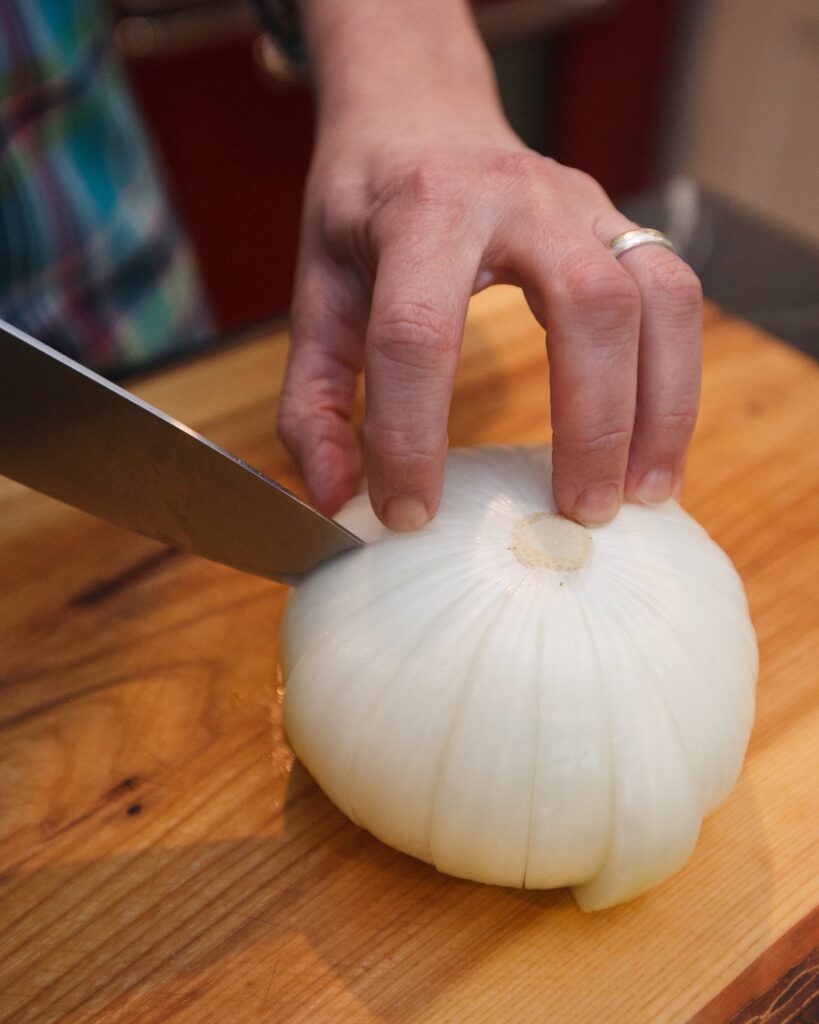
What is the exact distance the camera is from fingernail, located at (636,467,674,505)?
0.79 meters

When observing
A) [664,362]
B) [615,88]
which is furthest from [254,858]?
[615,88]

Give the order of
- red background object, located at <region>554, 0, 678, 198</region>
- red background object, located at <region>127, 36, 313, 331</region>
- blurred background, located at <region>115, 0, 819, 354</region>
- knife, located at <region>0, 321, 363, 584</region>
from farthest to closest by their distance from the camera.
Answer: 1. red background object, located at <region>554, 0, 678, 198</region>
2. red background object, located at <region>127, 36, 313, 331</region>
3. blurred background, located at <region>115, 0, 819, 354</region>
4. knife, located at <region>0, 321, 363, 584</region>

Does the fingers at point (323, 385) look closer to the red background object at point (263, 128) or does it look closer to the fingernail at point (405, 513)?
the fingernail at point (405, 513)

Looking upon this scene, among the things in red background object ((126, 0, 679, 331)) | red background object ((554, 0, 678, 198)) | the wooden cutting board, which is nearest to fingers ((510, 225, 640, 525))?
the wooden cutting board

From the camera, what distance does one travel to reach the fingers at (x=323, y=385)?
A: 896 millimetres

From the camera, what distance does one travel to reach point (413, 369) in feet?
2.31

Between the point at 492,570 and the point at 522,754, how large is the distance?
136mm

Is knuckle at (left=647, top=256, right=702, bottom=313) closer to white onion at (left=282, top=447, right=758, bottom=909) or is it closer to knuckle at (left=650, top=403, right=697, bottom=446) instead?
knuckle at (left=650, top=403, right=697, bottom=446)

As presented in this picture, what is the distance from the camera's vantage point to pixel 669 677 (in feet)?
2.31

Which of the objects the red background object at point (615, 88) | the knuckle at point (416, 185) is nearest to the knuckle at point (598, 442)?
the knuckle at point (416, 185)

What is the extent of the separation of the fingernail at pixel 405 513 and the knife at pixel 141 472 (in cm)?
5

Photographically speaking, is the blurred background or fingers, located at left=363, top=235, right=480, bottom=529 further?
the blurred background

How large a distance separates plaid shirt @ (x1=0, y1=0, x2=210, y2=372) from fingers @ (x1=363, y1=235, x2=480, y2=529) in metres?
0.60

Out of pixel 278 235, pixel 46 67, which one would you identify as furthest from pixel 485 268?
pixel 278 235
